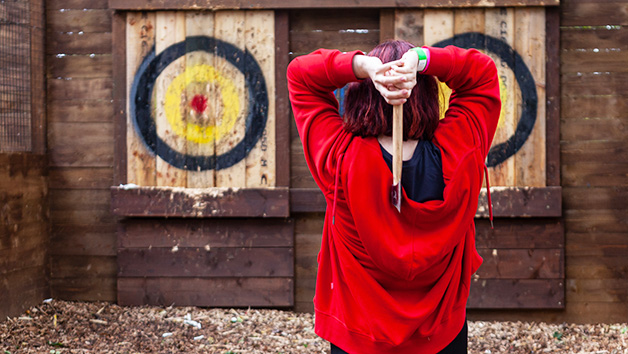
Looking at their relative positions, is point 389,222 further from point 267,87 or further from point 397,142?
point 267,87

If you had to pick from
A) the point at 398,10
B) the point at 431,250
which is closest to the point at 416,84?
the point at 431,250

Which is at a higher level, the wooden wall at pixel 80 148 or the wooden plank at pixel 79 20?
the wooden plank at pixel 79 20

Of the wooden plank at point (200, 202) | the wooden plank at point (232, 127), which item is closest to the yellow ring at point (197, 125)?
the wooden plank at point (232, 127)

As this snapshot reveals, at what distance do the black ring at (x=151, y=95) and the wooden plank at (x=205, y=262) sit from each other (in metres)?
0.64

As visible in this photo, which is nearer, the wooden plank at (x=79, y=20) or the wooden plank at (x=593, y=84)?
the wooden plank at (x=593, y=84)

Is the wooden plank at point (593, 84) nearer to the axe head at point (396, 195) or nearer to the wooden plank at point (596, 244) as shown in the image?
the wooden plank at point (596, 244)

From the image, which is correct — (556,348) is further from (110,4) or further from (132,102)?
(110,4)

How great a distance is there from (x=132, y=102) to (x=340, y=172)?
329 centimetres

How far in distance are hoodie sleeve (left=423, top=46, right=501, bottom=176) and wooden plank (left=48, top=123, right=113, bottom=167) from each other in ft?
11.5

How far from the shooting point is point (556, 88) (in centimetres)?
412

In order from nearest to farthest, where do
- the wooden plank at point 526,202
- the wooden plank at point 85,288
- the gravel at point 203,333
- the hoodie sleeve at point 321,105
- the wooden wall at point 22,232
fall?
the hoodie sleeve at point 321,105
the gravel at point 203,333
the wooden wall at point 22,232
the wooden plank at point 526,202
the wooden plank at point 85,288

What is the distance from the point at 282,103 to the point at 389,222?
119 inches

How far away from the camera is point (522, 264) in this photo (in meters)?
4.17

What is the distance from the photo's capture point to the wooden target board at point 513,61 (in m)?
4.12
